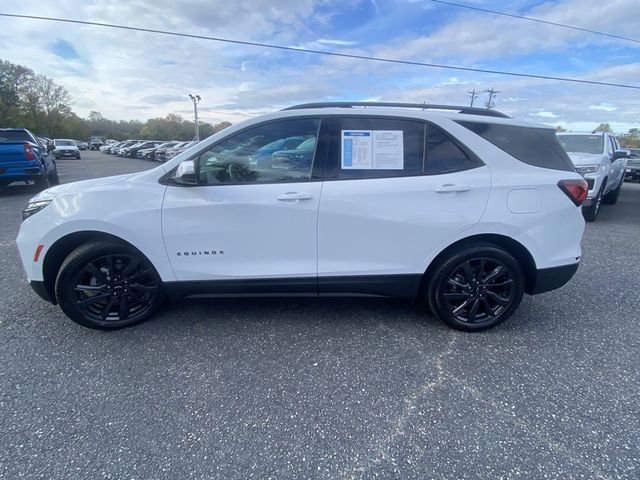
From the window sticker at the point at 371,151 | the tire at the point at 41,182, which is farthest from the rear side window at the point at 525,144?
the tire at the point at 41,182

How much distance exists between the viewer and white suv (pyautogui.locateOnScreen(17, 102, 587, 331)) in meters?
2.67

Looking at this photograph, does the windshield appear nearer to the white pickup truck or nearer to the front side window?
the white pickup truck

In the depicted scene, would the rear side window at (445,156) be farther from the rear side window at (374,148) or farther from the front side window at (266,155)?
the front side window at (266,155)

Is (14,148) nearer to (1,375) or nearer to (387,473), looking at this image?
(1,375)

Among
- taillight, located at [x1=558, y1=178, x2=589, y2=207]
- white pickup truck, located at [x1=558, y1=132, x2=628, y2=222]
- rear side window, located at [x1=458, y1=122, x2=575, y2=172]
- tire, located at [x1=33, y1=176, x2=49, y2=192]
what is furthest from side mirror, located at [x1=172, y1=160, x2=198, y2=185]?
tire, located at [x1=33, y1=176, x2=49, y2=192]

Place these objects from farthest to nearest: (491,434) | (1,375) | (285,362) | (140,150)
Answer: (140,150) → (285,362) → (1,375) → (491,434)

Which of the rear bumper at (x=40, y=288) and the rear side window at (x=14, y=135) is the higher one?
the rear side window at (x=14, y=135)

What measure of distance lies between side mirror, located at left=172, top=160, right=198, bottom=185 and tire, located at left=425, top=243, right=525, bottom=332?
81.3 inches

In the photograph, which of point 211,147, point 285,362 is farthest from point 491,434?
point 211,147

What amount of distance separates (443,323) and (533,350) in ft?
2.27

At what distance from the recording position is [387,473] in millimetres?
1714

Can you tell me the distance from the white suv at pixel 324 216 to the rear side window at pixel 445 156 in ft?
0.04

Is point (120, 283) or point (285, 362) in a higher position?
point (120, 283)

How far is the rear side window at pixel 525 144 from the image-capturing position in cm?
281
